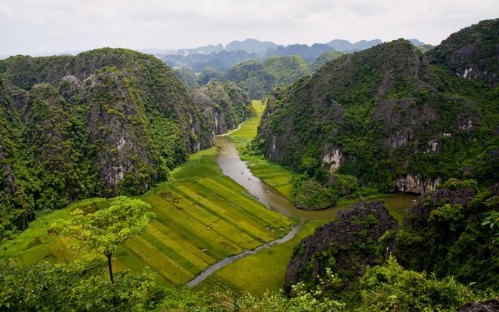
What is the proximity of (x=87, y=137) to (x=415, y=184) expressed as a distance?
3382 inches

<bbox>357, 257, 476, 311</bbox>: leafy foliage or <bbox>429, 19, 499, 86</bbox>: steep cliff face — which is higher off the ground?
<bbox>429, 19, 499, 86</bbox>: steep cliff face

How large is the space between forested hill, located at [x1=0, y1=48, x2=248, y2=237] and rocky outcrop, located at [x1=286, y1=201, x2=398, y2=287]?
5531 cm

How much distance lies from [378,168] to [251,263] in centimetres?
5017

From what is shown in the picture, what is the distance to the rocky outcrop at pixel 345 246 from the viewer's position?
52281mm

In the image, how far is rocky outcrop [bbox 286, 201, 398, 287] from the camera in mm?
52281

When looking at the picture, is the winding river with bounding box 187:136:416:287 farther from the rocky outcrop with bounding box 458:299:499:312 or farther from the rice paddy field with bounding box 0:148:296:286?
the rocky outcrop with bounding box 458:299:499:312

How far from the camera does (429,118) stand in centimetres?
10112

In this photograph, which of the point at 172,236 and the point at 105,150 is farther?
the point at 105,150

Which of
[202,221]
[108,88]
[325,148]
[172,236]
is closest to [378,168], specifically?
[325,148]

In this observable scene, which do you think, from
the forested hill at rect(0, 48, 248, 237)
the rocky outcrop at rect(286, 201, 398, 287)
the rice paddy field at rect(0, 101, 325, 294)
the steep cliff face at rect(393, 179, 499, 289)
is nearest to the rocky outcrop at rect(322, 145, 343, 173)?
the rice paddy field at rect(0, 101, 325, 294)

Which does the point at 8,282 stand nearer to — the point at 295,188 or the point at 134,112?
the point at 295,188

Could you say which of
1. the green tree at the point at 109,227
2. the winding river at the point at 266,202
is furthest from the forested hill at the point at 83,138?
the green tree at the point at 109,227

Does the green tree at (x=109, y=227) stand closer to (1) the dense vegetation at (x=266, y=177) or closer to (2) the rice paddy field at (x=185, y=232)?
(1) the dense vegetation at (x=266, y=177)

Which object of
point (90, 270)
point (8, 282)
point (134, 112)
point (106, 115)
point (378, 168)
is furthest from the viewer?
point (134, 112)
